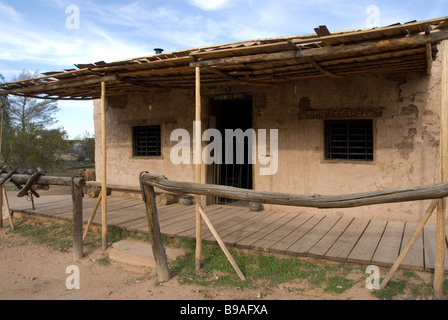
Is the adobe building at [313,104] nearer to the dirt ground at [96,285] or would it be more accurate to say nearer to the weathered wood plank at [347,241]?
the weathered wood plank at [347,241]

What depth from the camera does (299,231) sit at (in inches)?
211

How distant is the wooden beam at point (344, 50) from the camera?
11.2 feet

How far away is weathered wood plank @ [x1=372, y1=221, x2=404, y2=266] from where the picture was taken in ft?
13.1

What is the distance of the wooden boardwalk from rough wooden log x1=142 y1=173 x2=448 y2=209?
1.14 meters

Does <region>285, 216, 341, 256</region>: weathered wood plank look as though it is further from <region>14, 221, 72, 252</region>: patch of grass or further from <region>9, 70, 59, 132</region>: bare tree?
<region>9, 70, 59, 132</region>: bare tree

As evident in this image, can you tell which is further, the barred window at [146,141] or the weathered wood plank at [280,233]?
the barred window at [146,141]

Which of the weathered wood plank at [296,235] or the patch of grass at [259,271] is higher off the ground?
the weathered wood plank at [296,235]

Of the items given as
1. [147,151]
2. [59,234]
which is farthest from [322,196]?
[147,151]

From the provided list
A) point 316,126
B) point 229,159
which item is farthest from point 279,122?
point 229,159

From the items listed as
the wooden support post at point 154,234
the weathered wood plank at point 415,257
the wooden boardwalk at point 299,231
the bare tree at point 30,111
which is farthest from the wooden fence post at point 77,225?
the bare tree at point 30,111

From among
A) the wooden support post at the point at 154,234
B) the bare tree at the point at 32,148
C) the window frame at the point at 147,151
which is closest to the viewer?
the wooden support post at the point at 154,234

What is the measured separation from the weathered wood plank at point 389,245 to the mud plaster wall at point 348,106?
18.5 inches

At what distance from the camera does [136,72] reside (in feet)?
17.4

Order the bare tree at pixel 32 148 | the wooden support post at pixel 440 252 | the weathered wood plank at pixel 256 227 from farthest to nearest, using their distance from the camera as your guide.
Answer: the bare tree at pixel 32 148 < the weathered wood plank at pixel 256 227 < the wooden support post at pixel 440 252
